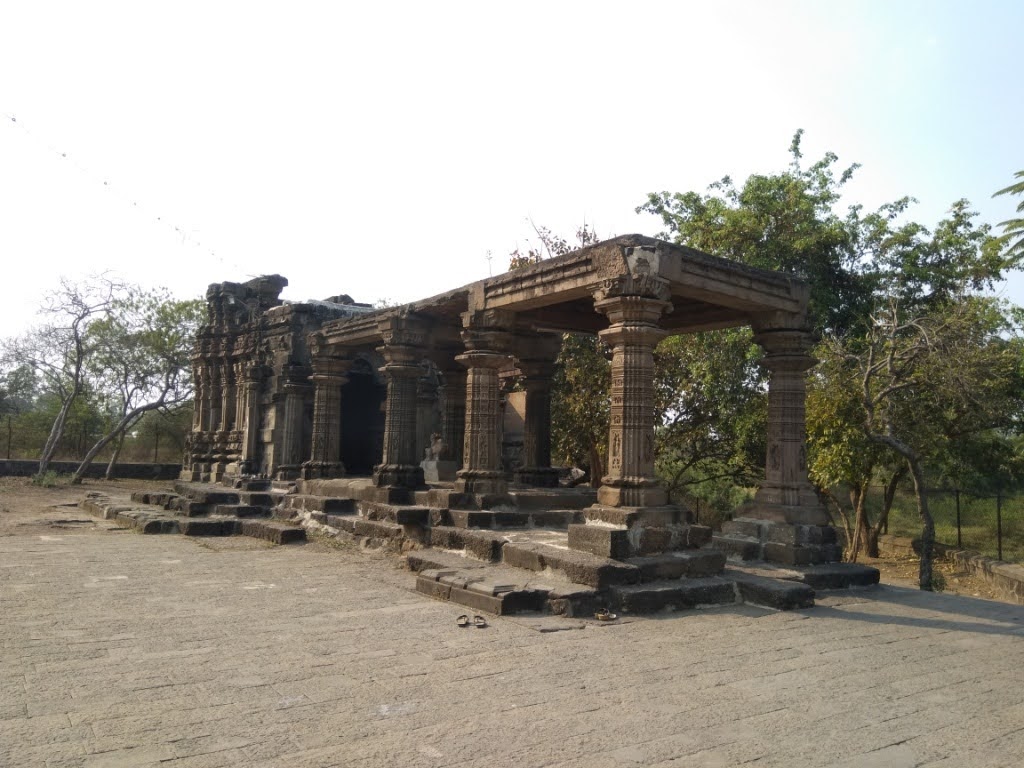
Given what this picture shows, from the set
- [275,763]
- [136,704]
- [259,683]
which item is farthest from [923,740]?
[136,704]

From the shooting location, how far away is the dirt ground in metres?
12.7

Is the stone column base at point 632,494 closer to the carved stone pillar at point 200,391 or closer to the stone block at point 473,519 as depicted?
the stone block at point 473,519

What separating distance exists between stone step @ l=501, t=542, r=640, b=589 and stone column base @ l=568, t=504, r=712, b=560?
125 mm

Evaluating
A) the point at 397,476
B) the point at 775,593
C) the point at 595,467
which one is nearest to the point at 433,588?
the point at 775,593

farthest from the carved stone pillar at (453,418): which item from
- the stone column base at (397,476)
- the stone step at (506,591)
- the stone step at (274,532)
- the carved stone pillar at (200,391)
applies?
the carved stone pillar at (200,391)

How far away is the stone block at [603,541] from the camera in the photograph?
6934 mm

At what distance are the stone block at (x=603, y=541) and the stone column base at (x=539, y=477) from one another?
4.13 metres

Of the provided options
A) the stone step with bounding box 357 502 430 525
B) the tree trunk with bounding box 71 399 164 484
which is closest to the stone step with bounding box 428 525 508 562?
the stone step with bounding box 357 502 430 525

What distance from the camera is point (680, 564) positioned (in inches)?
278

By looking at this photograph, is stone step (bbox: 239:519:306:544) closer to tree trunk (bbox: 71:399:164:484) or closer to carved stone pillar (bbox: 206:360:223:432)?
carved stone pillar (bbox: 206:360:223:432)

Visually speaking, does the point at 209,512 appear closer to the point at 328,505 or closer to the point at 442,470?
the point at 328,505

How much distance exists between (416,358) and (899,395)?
843 cm

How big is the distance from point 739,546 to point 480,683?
4.89 m

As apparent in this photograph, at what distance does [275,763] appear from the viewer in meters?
3.25
